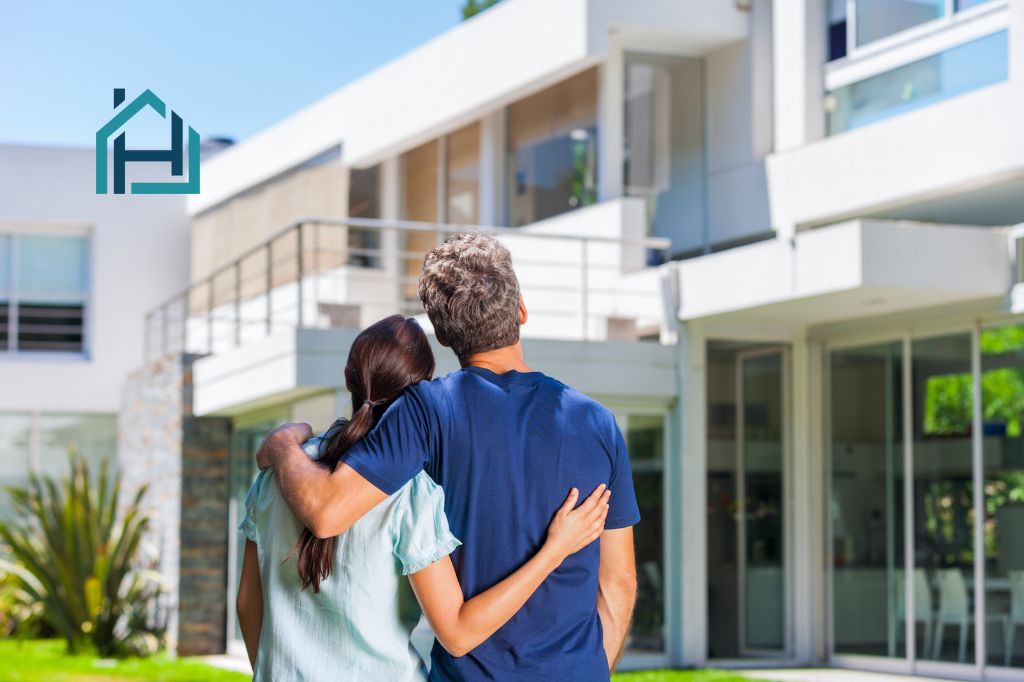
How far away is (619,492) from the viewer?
2768mm

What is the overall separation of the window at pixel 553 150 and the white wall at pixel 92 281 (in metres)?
7.06

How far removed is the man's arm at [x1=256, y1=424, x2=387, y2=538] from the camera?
102 inches

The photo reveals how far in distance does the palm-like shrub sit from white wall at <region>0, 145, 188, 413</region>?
5055 mm

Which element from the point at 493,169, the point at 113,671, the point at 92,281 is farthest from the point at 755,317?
the point at 92,281

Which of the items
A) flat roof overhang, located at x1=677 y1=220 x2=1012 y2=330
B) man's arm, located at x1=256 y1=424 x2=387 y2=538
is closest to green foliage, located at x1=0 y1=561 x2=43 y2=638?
flat roof overhang, located at x1=677 y1=220 x2=1012 y2=330

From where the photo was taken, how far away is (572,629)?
8.78 feet

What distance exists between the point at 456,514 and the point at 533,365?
8768 mm

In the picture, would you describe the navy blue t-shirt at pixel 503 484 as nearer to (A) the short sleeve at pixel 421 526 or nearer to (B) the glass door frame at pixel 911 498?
(A) the short sleeve at pixel 421 526

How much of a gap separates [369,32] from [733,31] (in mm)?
9196

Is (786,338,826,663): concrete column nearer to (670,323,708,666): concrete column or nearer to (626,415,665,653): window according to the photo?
(670,323,708,666): concrete column

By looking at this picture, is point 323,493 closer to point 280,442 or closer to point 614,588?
point 280,442

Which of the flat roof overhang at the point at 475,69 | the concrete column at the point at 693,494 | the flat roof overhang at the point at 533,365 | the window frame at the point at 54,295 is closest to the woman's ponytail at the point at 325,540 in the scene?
the flat roof overhang at the point at 533,365

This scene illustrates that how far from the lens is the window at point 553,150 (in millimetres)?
13484

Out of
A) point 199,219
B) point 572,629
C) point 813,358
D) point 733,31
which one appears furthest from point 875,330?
point 199,219
